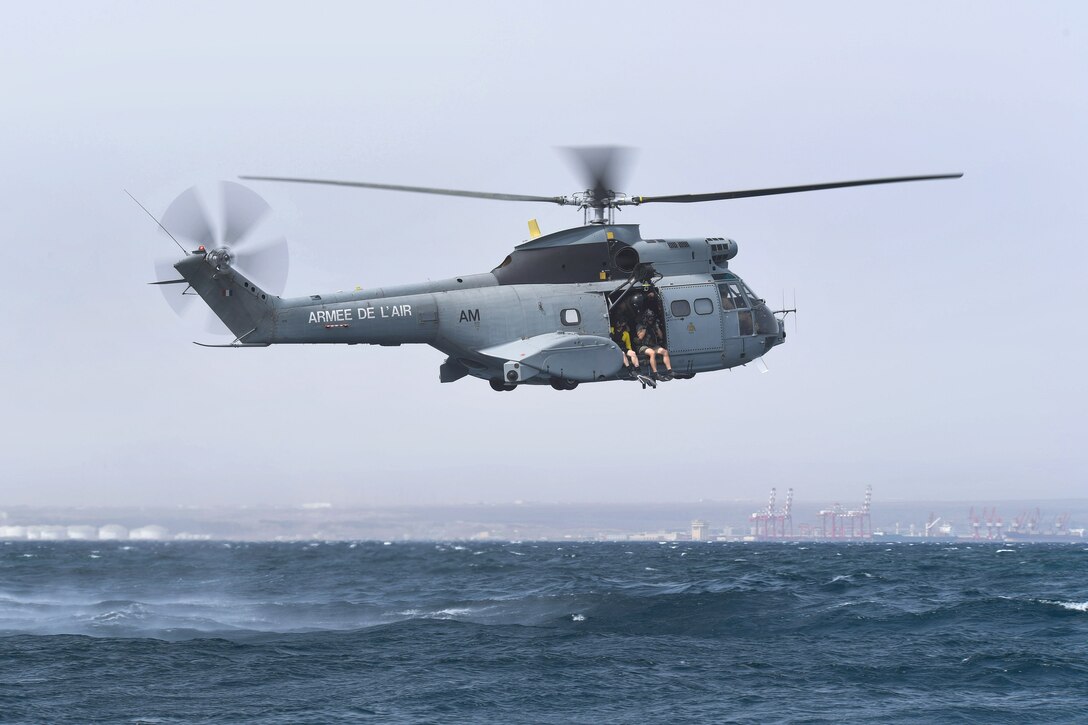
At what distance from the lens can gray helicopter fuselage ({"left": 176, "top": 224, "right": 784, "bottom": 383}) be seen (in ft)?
Result: 86.4

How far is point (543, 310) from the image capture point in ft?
90.2

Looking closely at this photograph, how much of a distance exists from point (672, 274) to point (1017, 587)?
40604mm

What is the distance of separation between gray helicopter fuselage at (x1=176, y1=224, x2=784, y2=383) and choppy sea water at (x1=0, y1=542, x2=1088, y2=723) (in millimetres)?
9232

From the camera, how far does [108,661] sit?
121 feet

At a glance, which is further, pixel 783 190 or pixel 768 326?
pixel 768 326

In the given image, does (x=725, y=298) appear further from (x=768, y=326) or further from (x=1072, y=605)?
(x=1072, y=605)

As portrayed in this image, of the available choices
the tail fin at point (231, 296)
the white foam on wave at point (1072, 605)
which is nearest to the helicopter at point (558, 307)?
the tail fin at point (231, 296)

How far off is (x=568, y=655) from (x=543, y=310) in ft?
45.0

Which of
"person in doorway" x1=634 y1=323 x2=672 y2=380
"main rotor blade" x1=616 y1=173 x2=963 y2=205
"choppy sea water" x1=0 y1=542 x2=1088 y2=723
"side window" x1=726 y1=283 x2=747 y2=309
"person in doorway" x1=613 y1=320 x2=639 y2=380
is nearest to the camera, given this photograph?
"main rotor blade" x1=616 y1=173 x2=963 y2=205

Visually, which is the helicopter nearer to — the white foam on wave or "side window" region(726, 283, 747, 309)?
"side window" region(726, 283, 747, 309)

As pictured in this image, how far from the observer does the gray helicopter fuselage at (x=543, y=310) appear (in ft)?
86.4

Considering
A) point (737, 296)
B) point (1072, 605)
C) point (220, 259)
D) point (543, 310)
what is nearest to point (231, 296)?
point (220, 259)

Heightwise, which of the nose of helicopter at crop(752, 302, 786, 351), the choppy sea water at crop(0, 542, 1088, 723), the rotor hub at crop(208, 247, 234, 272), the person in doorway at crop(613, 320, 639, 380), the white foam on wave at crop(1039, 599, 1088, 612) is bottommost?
the choppy sea water at crop(0, 542, 1088, 723)

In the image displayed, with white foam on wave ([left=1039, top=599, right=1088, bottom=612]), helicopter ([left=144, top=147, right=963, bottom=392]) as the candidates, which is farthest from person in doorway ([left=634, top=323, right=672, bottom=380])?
white foam on wave ([left=1039, top=599, right=1088, bottom=612])
